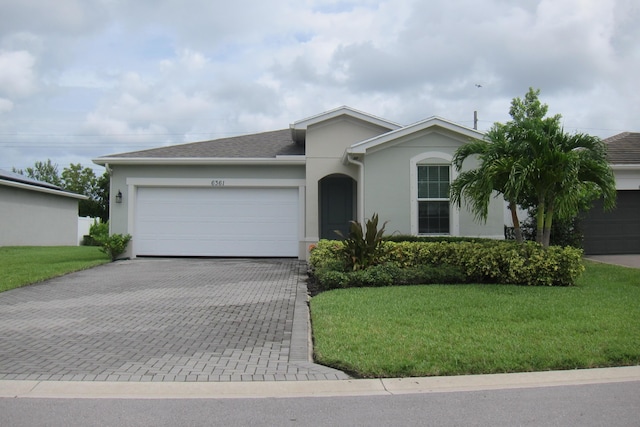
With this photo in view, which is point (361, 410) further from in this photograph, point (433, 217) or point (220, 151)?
point (220, 151)

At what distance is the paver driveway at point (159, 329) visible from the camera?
5863mm

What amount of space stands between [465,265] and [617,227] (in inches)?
355

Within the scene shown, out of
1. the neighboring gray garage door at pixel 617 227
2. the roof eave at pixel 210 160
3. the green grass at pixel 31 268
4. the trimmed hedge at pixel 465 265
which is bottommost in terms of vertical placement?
the green grass at pixel 31 268

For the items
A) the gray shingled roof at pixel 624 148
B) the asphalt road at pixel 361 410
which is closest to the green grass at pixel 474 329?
the asphalt road at pixel 361 410

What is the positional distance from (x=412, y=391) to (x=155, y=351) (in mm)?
3223

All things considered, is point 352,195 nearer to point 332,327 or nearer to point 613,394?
point 332,327

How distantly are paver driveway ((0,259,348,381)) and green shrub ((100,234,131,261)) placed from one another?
11.6 feet

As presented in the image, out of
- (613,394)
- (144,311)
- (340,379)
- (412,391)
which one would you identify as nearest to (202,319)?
(144,311)

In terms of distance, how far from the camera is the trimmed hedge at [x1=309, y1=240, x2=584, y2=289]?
10492 millimetres

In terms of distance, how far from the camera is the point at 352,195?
18.6m

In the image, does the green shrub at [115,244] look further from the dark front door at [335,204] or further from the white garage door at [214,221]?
the dark front door at [335,204]

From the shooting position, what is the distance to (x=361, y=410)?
477 centimetres

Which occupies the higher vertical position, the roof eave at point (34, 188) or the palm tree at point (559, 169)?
the roof eave at point (34, 188)

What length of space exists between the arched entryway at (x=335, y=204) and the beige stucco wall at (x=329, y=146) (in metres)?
1.97
